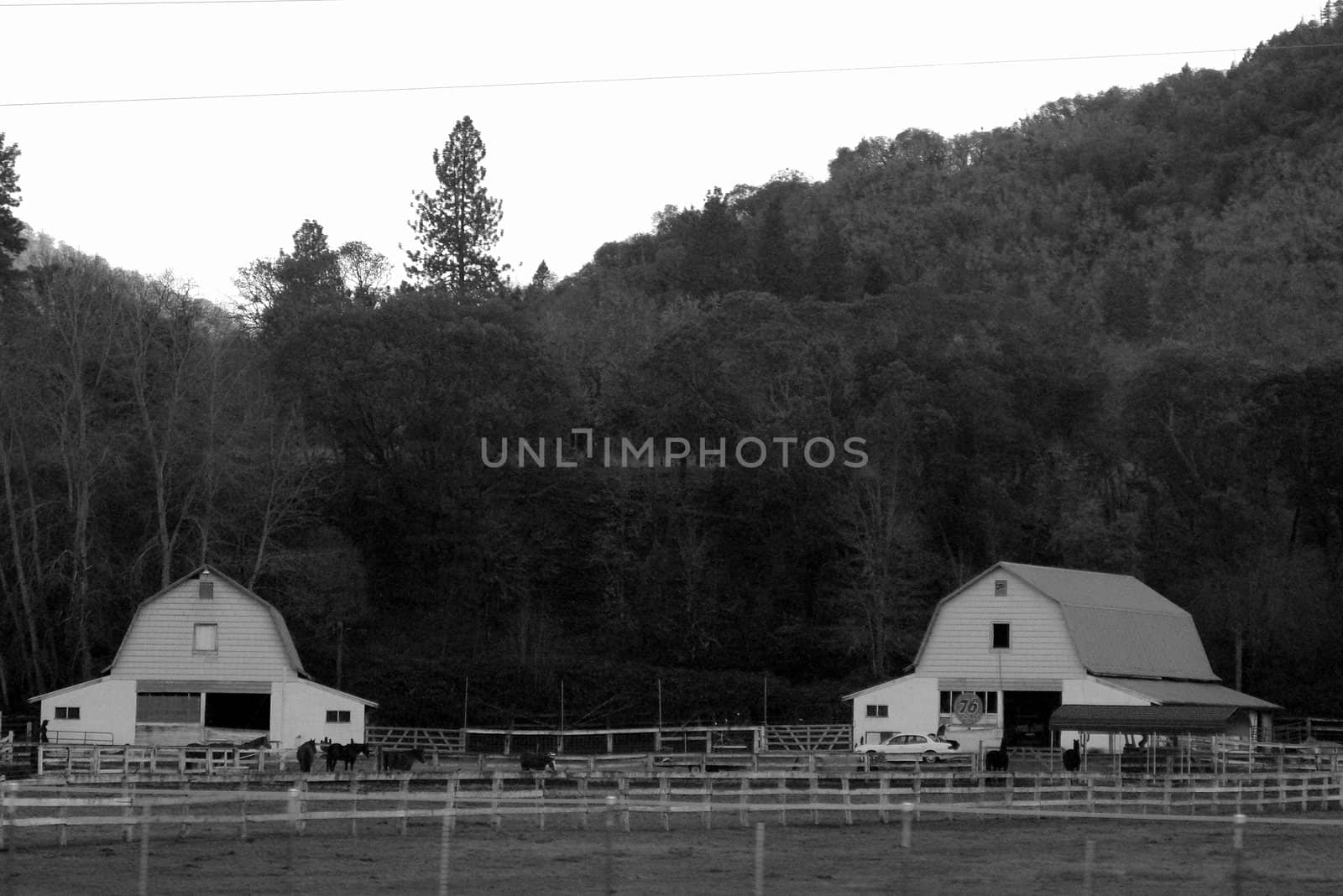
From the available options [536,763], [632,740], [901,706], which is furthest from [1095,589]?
[536,763]

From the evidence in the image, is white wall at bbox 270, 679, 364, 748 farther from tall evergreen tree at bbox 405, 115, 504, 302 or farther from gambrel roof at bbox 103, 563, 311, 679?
tall evergreen tree at bbox 405, 115, 504, 302

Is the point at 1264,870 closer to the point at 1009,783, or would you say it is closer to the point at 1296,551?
the point at 1009,783

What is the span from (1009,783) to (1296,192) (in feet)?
305

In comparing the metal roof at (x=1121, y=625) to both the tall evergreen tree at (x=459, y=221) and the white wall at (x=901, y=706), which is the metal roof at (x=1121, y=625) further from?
the tall evergreen tree at (x=459, y=221)

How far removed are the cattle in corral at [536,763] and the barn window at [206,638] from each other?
17110 mm

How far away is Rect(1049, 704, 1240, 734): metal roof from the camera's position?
1676 inches

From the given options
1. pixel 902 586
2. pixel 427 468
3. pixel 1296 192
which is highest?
pixel 1296 192

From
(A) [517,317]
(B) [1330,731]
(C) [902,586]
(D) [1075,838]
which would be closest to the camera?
(D) [1075,838]

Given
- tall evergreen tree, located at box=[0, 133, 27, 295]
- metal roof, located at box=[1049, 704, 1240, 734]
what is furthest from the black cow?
tall evergreen tree, located at box=[0, 133, 27, 295]

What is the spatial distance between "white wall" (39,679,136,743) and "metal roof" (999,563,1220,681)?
90.4 feet

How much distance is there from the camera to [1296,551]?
66.6 metres

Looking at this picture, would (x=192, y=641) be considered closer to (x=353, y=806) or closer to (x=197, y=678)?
(x=197, y=678)

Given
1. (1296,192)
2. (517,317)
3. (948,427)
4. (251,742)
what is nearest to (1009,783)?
(251,742)

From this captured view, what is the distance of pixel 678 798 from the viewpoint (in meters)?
32.1
